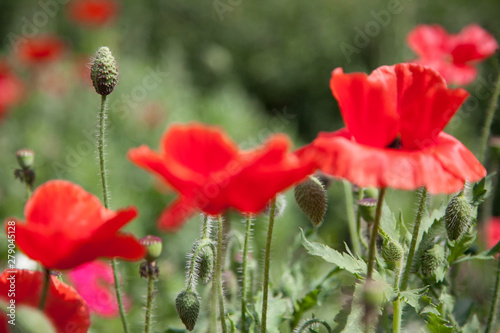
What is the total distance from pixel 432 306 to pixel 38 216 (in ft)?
2.20

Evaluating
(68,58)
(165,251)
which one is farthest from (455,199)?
(68,58)

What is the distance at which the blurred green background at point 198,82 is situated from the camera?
4.51m

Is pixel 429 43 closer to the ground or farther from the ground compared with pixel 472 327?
farther from the ground

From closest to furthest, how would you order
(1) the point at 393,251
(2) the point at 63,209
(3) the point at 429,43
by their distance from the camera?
(2) the point at 63,209 < (1) the point at 393,251 < (3) the point at 429,43

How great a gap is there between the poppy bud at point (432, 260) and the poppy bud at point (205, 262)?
40 cm

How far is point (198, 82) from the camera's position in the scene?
7191 mm

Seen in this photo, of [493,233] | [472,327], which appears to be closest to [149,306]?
[472,327]

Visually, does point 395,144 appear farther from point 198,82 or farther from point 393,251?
point 198,82

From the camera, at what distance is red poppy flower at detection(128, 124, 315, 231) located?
0.79 m

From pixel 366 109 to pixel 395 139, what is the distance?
5.0 inches

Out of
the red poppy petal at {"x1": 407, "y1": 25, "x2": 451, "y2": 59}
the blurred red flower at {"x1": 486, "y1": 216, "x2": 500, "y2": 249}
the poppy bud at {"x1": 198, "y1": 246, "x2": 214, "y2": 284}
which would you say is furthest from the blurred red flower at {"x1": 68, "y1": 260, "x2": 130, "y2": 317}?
the red poppy petal at {"x1": 407, "y1": 25, "x2": 451, "y2": 59}

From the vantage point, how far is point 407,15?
17.0ft

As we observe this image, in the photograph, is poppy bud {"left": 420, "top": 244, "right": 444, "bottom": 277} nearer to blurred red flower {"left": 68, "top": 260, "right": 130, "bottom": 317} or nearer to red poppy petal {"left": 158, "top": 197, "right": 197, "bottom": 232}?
red poppy petal {"left": 158, "top": 197, "right": 197, "bottom": 232}

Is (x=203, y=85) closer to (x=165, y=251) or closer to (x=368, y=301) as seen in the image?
(x=165, y=251)
